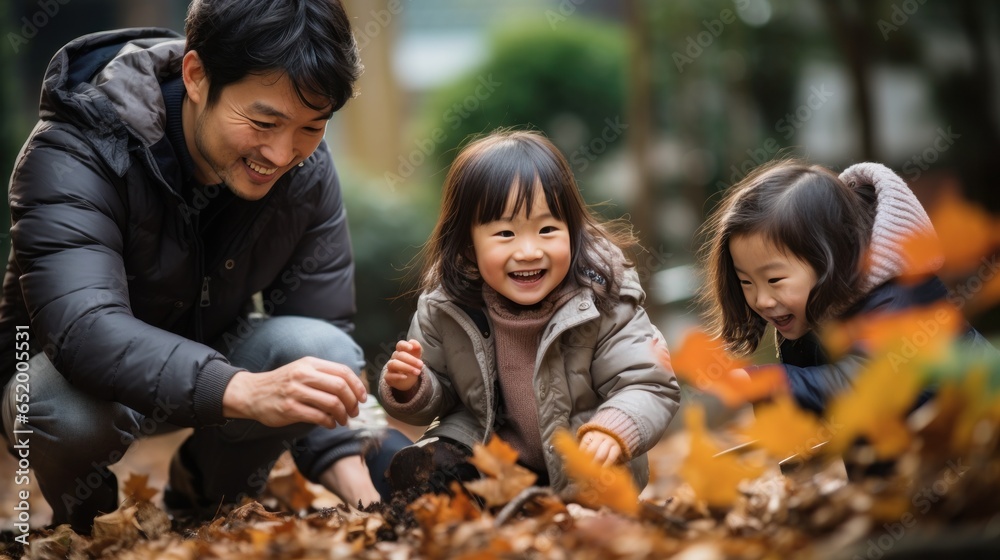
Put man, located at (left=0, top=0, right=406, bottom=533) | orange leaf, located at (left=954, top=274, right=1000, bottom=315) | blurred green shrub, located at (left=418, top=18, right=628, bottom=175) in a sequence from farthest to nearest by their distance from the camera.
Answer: blurred green shrub, located at (left=418, top=18, right=628, bottom=175), man, located at (left=0, top=0, right=406, bottom=533), orange leaf, located at (left=954, top=274, right=1000, bottom=315)

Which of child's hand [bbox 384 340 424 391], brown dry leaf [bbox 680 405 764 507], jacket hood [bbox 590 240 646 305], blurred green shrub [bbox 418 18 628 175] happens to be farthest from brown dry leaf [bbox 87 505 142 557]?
blurred green shrub [bbox 418 18 628 175]

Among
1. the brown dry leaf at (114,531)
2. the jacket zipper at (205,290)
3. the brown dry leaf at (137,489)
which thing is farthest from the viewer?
the jacket zipper at (205,290)

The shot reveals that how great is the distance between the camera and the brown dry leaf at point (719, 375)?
1.68m

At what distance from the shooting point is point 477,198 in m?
2.39

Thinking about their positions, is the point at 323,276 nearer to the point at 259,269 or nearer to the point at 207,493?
the point at 259,269

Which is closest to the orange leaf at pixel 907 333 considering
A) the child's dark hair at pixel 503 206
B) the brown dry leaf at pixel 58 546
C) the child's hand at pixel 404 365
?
the child's dark hair at pixel 503 206

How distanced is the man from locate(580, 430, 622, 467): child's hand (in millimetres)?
519

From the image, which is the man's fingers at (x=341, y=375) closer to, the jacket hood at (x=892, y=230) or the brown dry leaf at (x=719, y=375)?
the brown dry leaf at (x=719, y=375)

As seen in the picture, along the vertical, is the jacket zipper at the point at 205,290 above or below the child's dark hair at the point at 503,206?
below

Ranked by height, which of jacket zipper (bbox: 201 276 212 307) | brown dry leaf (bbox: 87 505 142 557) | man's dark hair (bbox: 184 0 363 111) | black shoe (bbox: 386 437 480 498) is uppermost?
man's dark hair (bbox: 184 0 363 111)

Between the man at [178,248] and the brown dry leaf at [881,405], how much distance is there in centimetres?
109

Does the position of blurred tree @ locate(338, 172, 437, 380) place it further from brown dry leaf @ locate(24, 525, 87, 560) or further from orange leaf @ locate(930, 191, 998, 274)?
orange leaf @ locate(930, 191, 998, 274)

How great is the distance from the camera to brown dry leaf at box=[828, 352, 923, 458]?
4.32 ft

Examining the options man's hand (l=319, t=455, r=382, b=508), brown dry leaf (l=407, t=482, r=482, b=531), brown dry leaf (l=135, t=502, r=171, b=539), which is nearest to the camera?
brown dry leaf (l=407, t=482, r=482, b=531)
